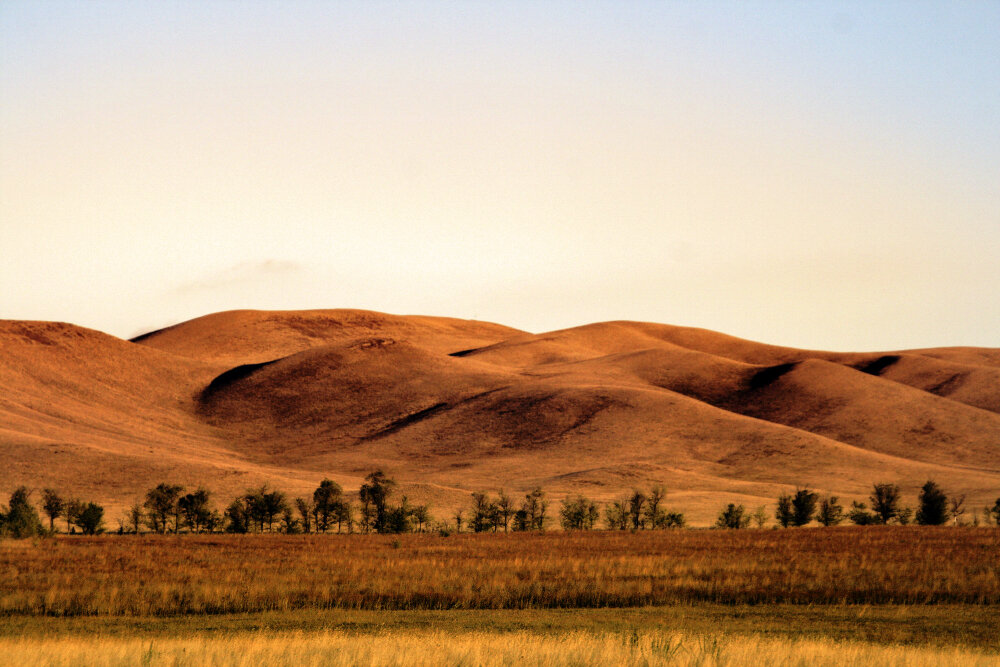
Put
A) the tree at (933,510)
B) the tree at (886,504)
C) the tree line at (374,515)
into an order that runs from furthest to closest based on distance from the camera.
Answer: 1. the tree at (886,504)
2. the tree at (933,510)
3. the tree line at (374,515)

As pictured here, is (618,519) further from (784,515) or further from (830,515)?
(830,515)

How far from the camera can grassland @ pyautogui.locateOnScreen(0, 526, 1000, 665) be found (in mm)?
18156

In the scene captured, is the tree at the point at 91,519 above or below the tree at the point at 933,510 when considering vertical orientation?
below

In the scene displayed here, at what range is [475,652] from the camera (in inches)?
698

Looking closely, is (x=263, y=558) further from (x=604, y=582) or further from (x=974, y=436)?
(x=974, y=436)

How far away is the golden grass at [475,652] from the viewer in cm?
1719

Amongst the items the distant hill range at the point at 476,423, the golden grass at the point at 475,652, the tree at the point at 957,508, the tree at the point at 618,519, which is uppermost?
the distant hill range at the point at 476,423

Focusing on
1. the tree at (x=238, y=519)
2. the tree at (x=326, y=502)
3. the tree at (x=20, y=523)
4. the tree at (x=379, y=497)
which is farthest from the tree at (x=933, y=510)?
the tree at (x=20, y=523)

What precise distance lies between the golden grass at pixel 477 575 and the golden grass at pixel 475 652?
7194 mm

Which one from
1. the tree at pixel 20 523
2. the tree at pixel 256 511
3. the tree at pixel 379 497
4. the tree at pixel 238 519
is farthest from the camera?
the tree at pixel 379 497

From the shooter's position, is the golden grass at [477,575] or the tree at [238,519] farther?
the tree at [238,519]

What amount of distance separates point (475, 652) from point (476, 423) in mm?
123097

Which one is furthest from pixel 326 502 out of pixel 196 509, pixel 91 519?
pixel 91 519

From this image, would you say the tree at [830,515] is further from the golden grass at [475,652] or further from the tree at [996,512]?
→ the golden grass at [475,652]
